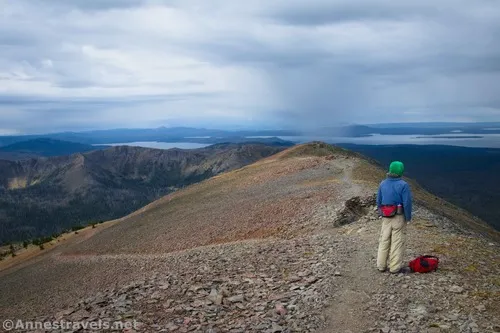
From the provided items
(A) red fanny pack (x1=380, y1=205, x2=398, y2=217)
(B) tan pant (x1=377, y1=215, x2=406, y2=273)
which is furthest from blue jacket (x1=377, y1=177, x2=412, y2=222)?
(B) tan pant (x1=377, y1=215, x2=406, y2=273)

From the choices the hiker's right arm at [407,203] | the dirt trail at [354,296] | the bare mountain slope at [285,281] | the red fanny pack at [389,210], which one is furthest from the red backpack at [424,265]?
the red fanny pack at [389,210]

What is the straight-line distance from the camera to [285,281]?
12250 mm

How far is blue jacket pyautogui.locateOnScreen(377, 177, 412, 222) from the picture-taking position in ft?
39.7

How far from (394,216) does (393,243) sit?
72cm

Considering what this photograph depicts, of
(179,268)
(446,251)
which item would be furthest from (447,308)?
(179,268)

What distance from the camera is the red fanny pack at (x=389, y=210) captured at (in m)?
12.2

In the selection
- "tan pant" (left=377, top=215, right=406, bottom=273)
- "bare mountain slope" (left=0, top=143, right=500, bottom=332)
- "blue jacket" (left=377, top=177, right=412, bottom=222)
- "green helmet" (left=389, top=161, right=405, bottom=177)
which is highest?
"green helmet" (left=389, top=161, right=405, bottom=177)

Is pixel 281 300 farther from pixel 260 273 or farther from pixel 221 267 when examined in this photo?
pixel 221 267

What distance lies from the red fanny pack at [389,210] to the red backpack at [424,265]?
1369mm

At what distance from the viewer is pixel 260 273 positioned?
1318 centimetres

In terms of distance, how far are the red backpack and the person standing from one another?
13.2 inches

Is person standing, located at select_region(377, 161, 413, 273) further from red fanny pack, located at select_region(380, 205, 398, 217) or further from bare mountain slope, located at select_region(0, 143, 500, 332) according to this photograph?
bare mountain slope, located at select_region(0, 143, 500, 332)

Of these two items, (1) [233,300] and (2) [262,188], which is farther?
(2) [262,188]

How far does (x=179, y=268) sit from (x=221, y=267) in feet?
7.57
